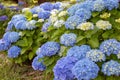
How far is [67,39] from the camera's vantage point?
287 centimetres

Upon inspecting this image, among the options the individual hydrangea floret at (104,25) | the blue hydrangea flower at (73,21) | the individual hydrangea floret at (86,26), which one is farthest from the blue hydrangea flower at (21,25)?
the individual hydrangea floret at (104,25)

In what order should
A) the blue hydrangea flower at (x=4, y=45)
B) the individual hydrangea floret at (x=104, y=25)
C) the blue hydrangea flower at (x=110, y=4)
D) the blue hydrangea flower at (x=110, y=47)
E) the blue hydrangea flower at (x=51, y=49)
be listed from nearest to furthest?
1. the blue hydrangea flower at (x=110, y=47)
2. the individual hydrangea floret at (x=104, y=25)
3. the blue hydrangea flower at (x=110, y=4)
4. the blue hydrangea flower at (x=51, y=49)
5. the blue hydrangea flower at (x=4, y=45)

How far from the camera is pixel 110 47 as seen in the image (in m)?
2.63

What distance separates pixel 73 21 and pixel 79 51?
1.10ft

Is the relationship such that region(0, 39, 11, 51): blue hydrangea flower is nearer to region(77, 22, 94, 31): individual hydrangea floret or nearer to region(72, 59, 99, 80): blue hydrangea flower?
region(77, 22, 94, 31): individual hydrangea floret

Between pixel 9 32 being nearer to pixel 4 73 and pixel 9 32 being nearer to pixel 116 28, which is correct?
pixel 4 73

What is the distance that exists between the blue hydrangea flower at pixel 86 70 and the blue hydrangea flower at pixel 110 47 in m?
0.17

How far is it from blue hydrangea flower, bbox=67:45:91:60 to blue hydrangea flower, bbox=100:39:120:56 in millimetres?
142

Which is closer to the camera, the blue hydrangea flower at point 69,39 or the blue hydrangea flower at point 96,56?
the blue hydrangea flower at point 96,56

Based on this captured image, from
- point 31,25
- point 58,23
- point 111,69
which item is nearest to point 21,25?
point 31,25

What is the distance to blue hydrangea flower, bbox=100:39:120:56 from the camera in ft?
8.60

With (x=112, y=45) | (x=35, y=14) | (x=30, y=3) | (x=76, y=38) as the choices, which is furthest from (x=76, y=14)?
(x=30, y=3)

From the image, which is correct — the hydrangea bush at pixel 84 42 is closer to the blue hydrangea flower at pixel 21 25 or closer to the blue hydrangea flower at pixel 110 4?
the blue hydrangea flower at pixel 110 4

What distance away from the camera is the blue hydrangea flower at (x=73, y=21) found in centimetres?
289
